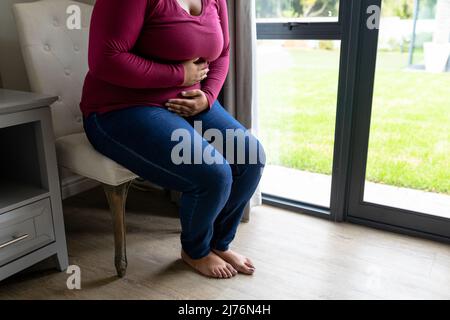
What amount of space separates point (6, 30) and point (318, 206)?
5.05ft

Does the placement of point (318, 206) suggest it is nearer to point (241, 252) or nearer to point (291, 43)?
point (241, 252)

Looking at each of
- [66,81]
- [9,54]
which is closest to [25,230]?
[66,81]

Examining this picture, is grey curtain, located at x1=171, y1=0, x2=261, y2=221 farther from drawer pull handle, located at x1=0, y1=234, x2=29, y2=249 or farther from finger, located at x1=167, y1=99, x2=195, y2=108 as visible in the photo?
drawer pull handle, located at x1=0, y1=234, x2=29, y2=249

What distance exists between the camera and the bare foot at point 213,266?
1.42m

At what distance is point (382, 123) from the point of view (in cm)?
172

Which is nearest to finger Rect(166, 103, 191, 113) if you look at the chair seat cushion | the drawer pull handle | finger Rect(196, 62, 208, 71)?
finger Rect(196, 62, 208, 71)

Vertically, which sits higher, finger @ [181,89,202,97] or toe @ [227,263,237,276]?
finger @ [181,89,202,97]

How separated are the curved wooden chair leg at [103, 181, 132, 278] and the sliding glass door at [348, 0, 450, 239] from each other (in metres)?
0.96

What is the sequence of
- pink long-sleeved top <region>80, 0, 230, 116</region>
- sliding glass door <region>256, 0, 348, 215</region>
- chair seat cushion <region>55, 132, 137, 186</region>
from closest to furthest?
pink long-sleeved top <region>80, 0, 230, 116</region> → chair seat cushion <region>55, 132, 137, 186</region> → sliding glass door <region>256, 0, 348, 215</region>

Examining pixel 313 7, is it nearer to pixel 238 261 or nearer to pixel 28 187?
pixel 238 261

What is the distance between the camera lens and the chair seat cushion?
130cm

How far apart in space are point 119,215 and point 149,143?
289 mm
